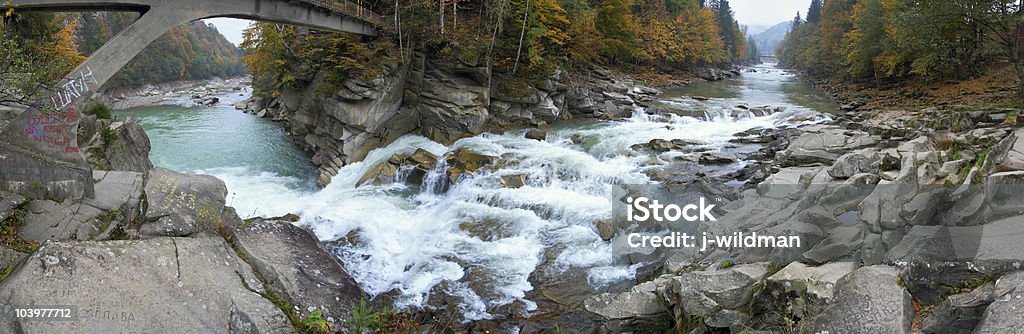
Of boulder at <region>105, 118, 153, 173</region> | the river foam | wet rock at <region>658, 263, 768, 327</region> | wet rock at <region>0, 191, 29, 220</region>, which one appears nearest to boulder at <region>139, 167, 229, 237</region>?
wet rock at <region>0, 191, 29, 220</region>

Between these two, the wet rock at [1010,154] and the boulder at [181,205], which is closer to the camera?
the wet rock at [1010,154]

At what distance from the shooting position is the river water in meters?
10.8

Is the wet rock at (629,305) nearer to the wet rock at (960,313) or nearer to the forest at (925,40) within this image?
the wet rock at (960,313)

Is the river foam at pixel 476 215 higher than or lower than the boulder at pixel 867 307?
lower

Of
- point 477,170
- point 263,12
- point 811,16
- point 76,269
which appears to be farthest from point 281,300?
point 811,16

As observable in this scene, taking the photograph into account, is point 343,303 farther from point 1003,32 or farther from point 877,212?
point 1003,32

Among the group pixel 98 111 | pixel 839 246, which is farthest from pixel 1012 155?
pixel 98 111

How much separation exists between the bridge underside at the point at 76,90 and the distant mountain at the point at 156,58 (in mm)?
35173

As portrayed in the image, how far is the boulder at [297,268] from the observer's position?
7715 mm

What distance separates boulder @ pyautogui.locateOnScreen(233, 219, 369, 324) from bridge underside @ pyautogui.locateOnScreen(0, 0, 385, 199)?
107 inches

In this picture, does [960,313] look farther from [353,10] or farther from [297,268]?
[353,10]

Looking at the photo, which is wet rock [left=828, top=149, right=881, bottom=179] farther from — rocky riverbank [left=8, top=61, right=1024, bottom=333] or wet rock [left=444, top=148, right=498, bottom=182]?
wet rock [left=444, top=148, right=498, bottom=182]

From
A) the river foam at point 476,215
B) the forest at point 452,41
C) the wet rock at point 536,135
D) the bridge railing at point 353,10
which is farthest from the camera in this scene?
the wet rock at point 536,135

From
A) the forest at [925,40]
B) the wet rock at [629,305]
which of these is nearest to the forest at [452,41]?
the forest at [925,40]
